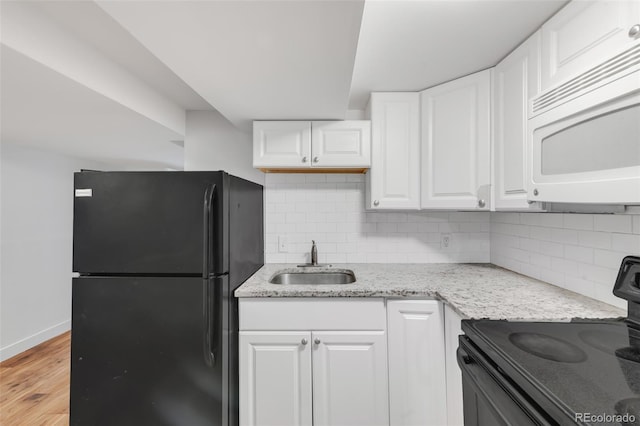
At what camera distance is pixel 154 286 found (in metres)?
1.45

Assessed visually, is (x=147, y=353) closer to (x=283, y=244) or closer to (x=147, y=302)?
(x=147, y=302)

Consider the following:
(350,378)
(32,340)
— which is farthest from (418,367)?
(32,340)

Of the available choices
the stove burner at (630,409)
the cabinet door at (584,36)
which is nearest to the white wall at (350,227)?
the cabinet door at (584,36)

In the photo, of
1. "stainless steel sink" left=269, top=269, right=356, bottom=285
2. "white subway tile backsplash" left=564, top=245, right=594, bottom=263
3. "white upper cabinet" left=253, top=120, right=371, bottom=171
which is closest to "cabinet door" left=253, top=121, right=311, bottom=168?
"white upper cabinet" left=253, top=120, right=371, bottom=171

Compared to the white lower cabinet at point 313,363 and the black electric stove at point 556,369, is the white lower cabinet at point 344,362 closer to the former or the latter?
the white lower cabinet at point 313,363

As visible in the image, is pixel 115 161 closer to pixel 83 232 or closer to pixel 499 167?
pixel 83 232

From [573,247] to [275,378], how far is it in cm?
170

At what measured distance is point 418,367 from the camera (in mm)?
1567

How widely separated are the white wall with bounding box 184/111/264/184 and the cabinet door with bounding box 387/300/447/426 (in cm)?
170

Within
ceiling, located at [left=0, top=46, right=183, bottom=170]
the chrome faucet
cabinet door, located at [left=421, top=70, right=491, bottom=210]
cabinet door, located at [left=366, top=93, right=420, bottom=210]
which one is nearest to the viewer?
ceiling, located at [left=0, top=46, right=183, bottom=170]

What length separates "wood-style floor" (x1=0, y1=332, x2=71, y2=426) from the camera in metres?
2.08

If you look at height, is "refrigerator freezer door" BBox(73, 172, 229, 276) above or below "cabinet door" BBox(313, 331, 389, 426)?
above

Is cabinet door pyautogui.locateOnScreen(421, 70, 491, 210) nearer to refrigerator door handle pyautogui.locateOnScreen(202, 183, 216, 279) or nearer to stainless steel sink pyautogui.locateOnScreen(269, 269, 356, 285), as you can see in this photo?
stainless steel sink pyautogui.locateOnScreen(269, 269, 356, 285)
